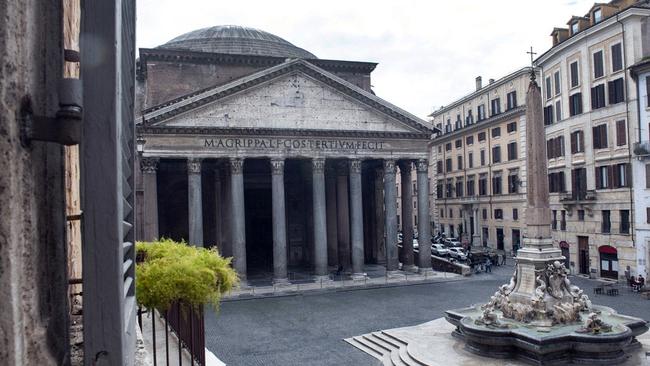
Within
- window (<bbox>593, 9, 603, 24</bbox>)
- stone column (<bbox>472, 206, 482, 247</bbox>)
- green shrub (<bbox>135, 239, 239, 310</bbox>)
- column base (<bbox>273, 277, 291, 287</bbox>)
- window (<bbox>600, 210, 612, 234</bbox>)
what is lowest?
column base (<bbox>273, 277, 291, 287</bbox>)

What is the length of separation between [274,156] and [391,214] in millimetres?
6358

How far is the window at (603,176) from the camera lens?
24.1 metres

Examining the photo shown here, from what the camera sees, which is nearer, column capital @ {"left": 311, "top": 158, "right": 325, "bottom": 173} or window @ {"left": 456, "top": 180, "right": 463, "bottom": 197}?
column capital @ {"left": 311, "top": 158, "right": 325, "bottom": 173}

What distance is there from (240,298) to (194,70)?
13291 millimetres

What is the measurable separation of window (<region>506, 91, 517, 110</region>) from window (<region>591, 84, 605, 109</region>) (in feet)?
38.3

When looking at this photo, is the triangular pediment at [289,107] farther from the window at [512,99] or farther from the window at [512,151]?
the window at [512,99]

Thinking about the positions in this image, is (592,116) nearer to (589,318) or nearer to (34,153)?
(589,318)

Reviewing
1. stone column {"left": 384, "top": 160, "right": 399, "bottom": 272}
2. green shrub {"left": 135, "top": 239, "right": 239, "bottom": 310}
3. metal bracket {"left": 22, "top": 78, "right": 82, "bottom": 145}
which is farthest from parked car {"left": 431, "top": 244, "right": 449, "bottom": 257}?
metal bracket {"left": 22, "top": 78, "right": 82, "bottom": 145}

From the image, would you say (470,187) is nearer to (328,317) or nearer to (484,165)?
(484,165)

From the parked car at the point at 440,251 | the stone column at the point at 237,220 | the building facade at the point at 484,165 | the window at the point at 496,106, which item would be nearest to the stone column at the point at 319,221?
the stone column at the point at 237,220

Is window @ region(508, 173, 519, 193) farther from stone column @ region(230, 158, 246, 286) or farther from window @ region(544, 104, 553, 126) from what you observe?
stone column @ region(230, 158, 246, 286)

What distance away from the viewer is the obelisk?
1180cm

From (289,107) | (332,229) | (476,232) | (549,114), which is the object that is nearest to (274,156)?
(289,107)

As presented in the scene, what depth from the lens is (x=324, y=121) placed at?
82.6ft
